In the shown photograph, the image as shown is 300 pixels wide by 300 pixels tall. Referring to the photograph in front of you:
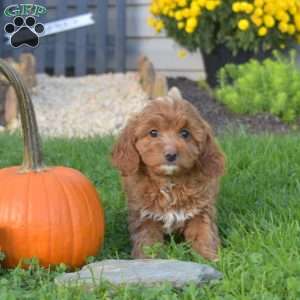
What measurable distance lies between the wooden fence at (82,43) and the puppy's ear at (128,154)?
6129mm

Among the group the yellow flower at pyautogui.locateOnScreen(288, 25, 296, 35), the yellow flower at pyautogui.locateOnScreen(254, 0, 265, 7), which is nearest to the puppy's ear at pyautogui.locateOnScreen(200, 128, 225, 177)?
the yellow flower at pyautogui.locateOnScreen(254, 0, 265, 7)

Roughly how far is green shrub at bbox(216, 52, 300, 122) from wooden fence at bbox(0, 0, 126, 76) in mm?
2486

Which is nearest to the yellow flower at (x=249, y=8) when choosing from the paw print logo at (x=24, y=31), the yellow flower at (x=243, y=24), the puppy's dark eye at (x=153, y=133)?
the yellow flower at (x=243, y=24)

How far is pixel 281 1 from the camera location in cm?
838

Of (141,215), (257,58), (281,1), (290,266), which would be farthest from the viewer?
(257,58)

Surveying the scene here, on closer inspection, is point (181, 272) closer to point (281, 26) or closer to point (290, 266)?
point (290, 266)

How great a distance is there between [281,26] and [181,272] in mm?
5456

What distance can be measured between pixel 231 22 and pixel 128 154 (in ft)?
15.5

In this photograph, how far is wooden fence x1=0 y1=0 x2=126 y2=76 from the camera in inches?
400

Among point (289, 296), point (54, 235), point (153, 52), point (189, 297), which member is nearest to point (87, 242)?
point (54, 235)

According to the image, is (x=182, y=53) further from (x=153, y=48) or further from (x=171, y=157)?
(x=171, y=157)

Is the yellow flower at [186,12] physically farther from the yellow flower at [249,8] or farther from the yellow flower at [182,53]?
the yellow flower at [182,53]

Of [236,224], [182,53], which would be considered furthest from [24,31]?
[182,53]

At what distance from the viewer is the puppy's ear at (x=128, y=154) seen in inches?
→ 162
